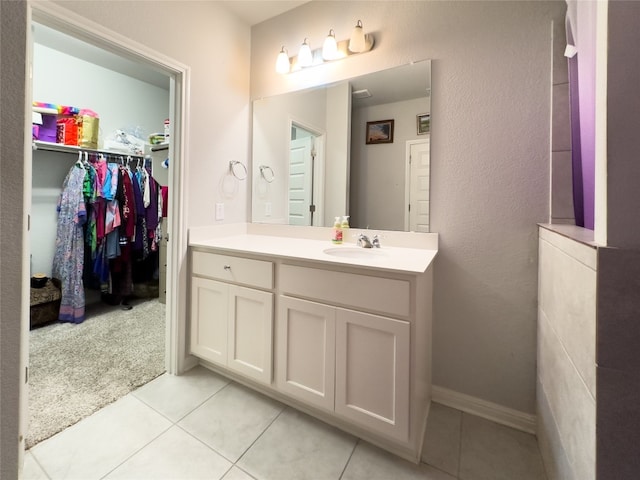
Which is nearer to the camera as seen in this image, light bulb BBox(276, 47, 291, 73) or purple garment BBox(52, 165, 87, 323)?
light bulb BBox(276, 47, 291, 73)

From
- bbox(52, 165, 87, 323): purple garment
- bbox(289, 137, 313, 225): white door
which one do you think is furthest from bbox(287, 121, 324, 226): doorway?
bbox(52, 165, 87, 323): purple garment

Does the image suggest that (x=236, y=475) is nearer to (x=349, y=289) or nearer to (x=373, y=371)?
(x=373, y=371)

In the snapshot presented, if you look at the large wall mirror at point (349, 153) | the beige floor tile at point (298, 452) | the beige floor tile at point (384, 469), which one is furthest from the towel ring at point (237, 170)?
the beige floor tile at point (384, 469)

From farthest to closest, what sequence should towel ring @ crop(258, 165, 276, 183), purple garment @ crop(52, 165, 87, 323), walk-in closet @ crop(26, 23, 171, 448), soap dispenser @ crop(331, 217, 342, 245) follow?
purple garment @ crop(52, 165, 87, 323) → towel ring @ crop(258, 165, 276, 183) → walk-in closet @ crop(26, 23, 171, 448) → soap dispenser @ crop(331, 217, 342, 245)

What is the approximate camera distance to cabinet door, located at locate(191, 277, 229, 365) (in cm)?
169

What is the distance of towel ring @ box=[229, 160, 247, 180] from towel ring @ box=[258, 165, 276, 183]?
0.43 ft

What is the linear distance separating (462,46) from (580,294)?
1386mm

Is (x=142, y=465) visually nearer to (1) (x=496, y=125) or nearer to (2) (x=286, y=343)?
(2) (x=286, y=343)

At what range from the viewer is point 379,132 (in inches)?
70.1

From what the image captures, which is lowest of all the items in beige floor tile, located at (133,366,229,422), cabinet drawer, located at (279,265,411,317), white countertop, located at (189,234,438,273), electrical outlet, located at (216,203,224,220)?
beige floor tile, located at (133,366,229,422)

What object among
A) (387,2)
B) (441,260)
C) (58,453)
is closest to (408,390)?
(441,260)

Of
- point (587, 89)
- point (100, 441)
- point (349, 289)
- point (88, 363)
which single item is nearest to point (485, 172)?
point (587, 89)

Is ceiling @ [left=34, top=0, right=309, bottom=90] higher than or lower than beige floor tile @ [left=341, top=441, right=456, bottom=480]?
higher

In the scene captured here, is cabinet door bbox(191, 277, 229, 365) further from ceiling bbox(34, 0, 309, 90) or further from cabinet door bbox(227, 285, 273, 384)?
ceiling bbox(34, 0, 309, 90)
